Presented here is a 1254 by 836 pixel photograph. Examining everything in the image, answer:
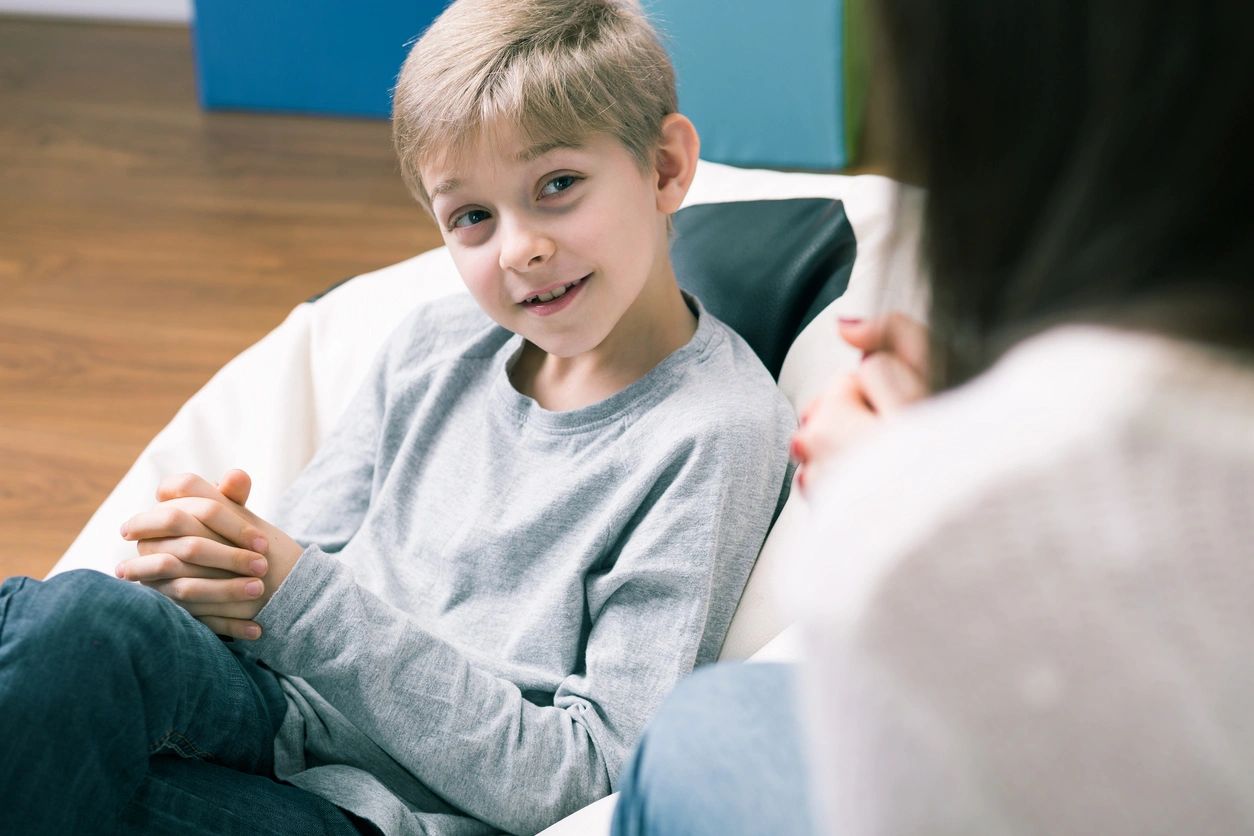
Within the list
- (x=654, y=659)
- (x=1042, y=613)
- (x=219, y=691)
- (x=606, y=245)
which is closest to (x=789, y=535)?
(x=654, y=659)

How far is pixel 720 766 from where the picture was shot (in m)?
0.75

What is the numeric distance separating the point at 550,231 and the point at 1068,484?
651 mm

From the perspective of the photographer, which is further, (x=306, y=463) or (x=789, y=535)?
(x=306, y=463)

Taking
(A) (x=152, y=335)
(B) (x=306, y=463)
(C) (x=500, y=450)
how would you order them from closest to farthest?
1. (C) (x=500, y=450)
2. (B) (x=306, y=463)
3. (A) (x=152, y=335)

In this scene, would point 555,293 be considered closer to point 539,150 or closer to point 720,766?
point 539,150

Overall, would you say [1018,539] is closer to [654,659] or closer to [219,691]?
[654,659]

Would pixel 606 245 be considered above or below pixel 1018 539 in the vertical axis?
below

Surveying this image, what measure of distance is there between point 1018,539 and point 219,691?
67cm

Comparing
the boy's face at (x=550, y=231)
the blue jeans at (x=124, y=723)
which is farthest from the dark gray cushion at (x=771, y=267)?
the blue jeans at (x=124, y=723)

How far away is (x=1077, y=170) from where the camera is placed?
50 cm

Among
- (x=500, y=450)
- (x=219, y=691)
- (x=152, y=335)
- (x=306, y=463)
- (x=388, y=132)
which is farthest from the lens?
(x=388, y=132)

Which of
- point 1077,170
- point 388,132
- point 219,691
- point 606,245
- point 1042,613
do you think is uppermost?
point 1077,170

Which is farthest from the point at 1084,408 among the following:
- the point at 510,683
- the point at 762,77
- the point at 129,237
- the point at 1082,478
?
the point at 129,237

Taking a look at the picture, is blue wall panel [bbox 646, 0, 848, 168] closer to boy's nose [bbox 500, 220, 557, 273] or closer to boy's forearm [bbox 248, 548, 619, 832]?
boy's nose [bbox 500, 220, 557, 273]
